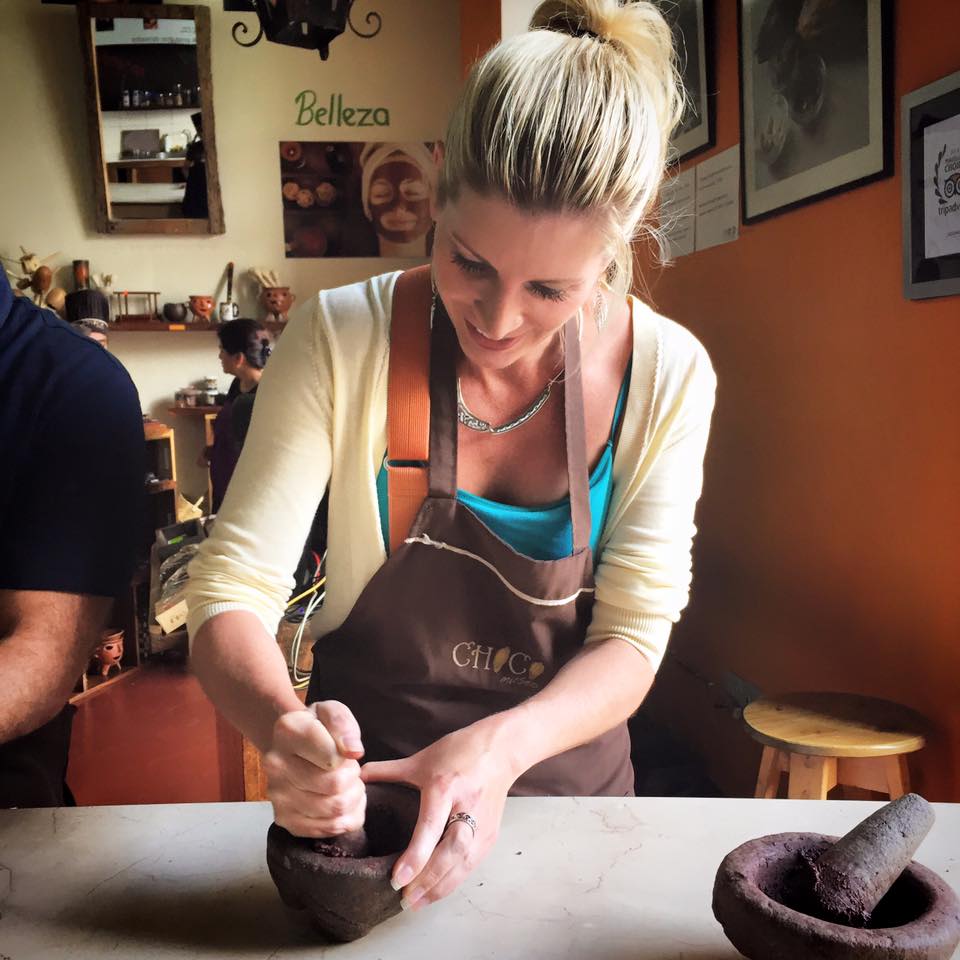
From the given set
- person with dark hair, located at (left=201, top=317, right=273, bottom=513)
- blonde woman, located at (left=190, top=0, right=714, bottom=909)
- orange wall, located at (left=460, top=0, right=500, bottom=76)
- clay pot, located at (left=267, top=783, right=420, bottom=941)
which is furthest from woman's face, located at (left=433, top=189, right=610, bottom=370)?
person with dark hair, located at (left=201, top=317, right=273, bottom=513)

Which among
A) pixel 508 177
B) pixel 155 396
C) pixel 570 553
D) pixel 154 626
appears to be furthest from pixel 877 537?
pixel 155 396

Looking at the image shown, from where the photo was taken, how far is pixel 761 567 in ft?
7.82

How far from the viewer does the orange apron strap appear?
118 cm

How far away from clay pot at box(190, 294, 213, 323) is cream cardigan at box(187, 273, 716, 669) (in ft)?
14.1

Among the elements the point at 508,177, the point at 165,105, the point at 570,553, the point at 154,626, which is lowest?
the point at 154,626

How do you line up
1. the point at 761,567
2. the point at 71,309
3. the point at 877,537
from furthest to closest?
1. the point at 71,309
2. the point at 761,567
3. the point at 877,537

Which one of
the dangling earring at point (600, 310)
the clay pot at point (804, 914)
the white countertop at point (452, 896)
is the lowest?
the white countertop at point (452, 896)

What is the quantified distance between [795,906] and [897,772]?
1.16 meters

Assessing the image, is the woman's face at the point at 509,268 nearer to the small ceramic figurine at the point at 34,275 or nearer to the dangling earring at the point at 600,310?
the dangling earring at the point at 600,310

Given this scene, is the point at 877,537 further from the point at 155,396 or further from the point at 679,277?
the point at 155,396

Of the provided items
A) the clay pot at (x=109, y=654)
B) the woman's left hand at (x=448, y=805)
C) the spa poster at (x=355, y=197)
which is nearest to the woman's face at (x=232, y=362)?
the spa poster at (x=355, y=197)

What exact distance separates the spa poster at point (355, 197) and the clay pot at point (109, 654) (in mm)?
2478

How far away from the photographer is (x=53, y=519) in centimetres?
122

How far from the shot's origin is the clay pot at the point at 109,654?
13.1 ft
